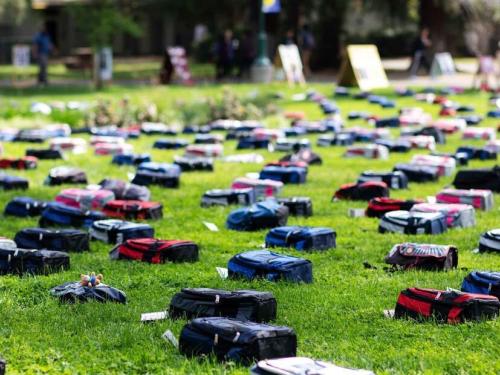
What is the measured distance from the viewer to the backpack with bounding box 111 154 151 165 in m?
15.9

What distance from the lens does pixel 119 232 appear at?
989 centimetres

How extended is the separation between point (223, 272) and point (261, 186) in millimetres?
4191

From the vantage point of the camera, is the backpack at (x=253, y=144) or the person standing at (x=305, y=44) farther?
the person standing at (x=305, y=44)

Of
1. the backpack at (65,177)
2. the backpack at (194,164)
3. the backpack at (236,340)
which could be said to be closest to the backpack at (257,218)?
the backpack at (65,177)

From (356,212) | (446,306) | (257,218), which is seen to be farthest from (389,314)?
(356,212)

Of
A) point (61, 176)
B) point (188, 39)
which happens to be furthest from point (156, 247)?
point (188, 39)

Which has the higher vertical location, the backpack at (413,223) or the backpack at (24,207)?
the backpack at (413,223)

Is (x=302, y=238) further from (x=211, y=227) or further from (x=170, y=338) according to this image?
(x=170, y=338)

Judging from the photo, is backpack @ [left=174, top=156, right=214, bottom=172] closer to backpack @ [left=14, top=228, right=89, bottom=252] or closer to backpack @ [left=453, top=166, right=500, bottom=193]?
backpack @ [left=453, top=166, right=500, bottom=193]

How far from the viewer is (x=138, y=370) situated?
633cm

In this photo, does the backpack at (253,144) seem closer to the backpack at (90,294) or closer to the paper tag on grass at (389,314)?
the backpack at (90,294)

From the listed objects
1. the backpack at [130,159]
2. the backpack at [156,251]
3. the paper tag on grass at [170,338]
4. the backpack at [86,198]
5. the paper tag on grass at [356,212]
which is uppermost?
the paper tag on grass at [170,338]

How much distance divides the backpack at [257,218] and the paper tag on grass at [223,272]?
73.4 inches

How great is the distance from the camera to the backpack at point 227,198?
12.3 metres
